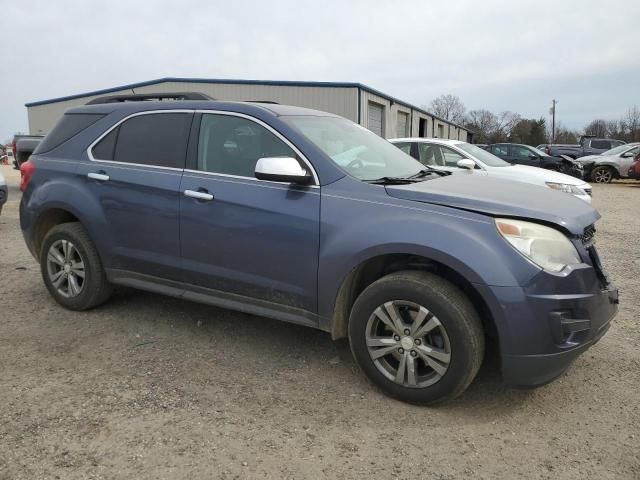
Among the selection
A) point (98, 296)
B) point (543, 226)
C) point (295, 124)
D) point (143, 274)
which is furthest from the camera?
point (98, 296)

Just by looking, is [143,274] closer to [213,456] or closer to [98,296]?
[98,296]

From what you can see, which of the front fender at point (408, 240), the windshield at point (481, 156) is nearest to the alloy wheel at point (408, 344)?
the front fender at point (408, 240)

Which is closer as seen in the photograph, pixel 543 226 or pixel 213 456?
pixel 213 456

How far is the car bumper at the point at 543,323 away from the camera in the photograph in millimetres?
2691

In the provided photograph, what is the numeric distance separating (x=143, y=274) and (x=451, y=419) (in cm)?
250

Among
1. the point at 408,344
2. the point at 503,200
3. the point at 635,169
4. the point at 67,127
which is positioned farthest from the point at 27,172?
the point at 635,169

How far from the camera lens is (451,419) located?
9.62 feet

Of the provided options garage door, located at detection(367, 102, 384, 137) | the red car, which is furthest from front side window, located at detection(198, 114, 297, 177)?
garage door, located at detection(367, 102, 384, 137)

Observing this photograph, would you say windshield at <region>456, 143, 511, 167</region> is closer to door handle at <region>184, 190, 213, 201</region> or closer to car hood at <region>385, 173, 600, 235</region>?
car hood at <region>385, 173, 600, 235</region>

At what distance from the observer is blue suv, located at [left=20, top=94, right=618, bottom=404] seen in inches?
110

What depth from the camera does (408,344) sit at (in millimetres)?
2977

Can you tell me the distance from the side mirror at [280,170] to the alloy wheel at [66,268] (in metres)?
2.03

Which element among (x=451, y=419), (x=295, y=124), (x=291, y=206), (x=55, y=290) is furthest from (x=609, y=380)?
(x=55, y=290)

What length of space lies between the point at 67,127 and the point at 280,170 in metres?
2.45
